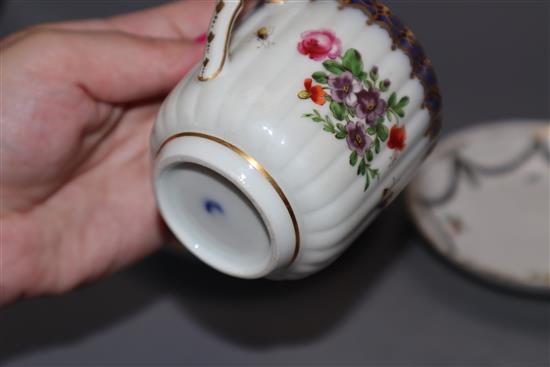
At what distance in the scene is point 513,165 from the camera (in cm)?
127

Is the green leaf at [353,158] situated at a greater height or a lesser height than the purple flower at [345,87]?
lesser

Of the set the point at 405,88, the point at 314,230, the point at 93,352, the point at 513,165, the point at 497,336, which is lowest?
the point at 93,352

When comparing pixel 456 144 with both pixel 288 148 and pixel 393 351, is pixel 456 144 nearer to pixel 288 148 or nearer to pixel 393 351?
pixel 393 351

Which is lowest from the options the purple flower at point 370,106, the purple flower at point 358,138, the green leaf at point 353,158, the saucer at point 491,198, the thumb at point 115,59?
the saucer at point 491,198

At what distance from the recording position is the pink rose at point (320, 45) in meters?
0.64

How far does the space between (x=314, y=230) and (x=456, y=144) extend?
691 mm

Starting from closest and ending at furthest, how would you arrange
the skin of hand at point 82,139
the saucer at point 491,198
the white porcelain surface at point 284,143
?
the white porcelain surface at point 284,143, the skin of hand at point 82,139, the saucer at point 491,198

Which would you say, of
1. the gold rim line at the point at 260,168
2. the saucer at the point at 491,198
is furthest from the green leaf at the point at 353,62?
the saucer at the point at 491,198

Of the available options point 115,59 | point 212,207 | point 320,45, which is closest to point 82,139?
point 115,59

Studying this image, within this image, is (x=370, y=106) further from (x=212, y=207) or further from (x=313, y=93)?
(x=212, y=207)

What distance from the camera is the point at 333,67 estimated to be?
0.64 m

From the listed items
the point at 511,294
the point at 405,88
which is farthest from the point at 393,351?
the point at 405,88

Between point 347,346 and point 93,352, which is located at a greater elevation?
point 347,346

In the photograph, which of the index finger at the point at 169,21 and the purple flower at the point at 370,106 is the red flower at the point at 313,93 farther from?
the index finger at the point at 169,21
